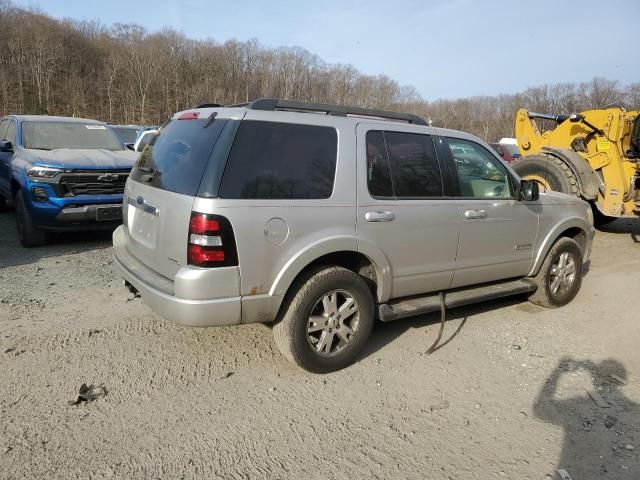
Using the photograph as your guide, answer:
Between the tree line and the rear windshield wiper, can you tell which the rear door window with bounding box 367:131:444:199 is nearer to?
the rear windshield wiper

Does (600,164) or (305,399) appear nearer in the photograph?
(305,399)

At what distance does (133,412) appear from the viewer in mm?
3139

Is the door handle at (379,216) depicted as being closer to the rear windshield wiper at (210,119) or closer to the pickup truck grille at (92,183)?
the rear windshield wiper at (210,119)

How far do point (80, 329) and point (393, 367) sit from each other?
271cm

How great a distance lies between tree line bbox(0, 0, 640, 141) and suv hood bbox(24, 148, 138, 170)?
141 feet

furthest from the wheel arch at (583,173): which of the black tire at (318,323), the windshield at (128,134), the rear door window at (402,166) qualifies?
the windshield at (128,134)

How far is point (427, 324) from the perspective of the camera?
480cm

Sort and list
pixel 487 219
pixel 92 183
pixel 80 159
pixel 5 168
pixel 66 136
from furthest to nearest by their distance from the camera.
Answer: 1. pixel 5 168
2. pixel 66 136
3. pixel 80 159
4. pixel 92 183
5. pixel 487 219

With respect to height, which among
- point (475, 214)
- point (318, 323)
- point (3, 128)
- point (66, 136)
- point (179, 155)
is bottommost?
point (318, 323)

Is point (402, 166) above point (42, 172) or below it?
above

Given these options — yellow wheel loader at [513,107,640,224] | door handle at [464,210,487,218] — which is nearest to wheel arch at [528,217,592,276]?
door handle at [464,210,487,218]

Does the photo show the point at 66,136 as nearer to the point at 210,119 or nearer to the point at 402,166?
the point at 210,119

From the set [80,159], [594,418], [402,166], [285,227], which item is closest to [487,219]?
[402,166]

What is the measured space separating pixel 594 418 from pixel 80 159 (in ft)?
22.6
